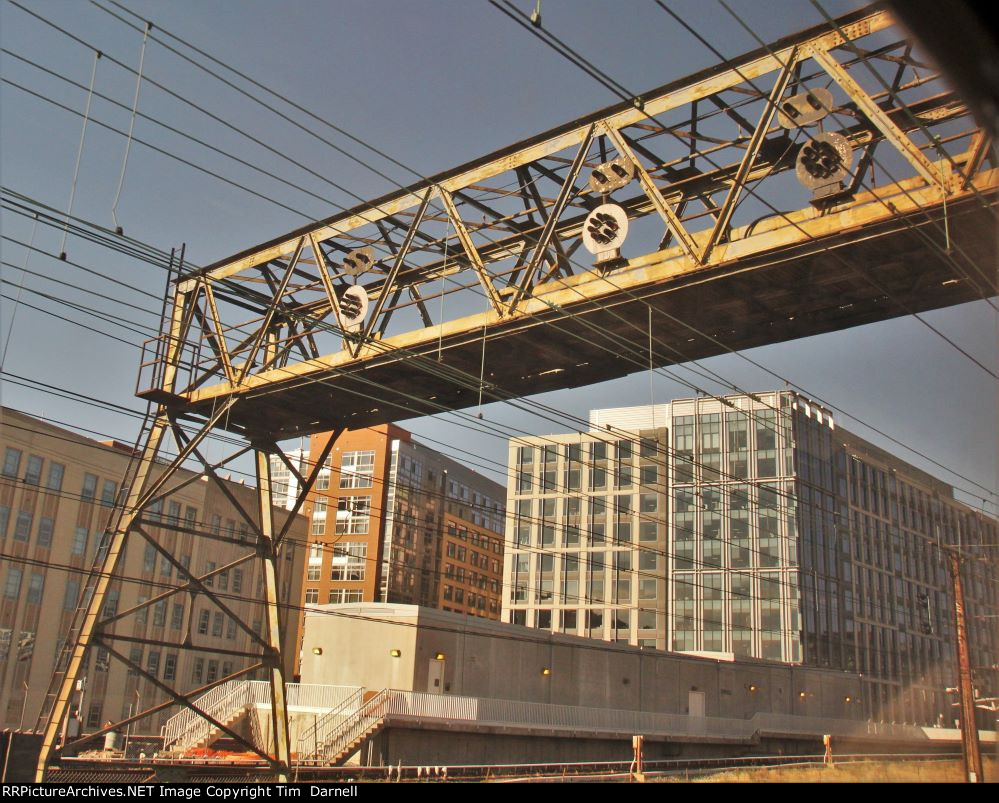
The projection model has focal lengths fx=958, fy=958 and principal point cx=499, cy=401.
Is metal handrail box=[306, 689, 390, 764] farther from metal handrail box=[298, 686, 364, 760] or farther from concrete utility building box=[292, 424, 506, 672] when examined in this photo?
concrete utility building box=[292, 424, 506, 672]

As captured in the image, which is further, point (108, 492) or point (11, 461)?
point (108, 492)

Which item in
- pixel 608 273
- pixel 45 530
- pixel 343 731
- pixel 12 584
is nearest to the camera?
pixel 608 273

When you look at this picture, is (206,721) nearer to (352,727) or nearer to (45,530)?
(352,727)

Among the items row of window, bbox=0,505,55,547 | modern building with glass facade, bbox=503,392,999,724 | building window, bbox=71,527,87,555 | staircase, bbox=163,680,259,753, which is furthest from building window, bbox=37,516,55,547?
modern building with glass facade, bbox=503,392,999,724

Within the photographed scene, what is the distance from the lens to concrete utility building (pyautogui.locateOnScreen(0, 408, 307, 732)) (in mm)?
53562

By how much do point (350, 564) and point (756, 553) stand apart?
46.3 metres

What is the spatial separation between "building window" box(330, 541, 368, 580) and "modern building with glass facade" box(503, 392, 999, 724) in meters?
17.8

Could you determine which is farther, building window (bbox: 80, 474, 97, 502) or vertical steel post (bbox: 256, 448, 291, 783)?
building window (bbox: 80, 474, 97, 502)

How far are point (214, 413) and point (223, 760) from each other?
562 inches

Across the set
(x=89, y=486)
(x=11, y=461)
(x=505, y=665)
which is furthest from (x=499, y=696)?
(x=89, y=486)

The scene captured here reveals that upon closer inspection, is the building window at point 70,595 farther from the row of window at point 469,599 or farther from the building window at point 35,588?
the row of window at point 469,599

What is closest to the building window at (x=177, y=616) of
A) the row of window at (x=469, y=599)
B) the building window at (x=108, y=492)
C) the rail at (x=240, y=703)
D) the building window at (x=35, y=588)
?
the building window at (x=108, y=492)

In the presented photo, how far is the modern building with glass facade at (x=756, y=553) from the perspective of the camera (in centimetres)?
8212

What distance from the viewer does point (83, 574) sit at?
5591 cm
